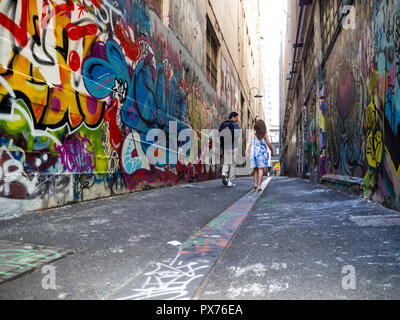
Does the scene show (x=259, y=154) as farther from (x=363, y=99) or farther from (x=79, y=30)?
(x=79, y=30)

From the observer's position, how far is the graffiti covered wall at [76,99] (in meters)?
3.02

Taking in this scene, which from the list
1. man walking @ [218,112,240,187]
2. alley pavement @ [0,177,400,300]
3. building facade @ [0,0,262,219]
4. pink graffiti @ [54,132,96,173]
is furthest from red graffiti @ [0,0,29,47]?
man walking @ [218,112,240,187]

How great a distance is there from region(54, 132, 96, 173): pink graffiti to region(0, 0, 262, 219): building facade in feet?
0.04

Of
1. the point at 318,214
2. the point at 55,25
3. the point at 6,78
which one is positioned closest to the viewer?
the point at 6,78

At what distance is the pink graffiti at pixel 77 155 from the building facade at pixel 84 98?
0.04 ft

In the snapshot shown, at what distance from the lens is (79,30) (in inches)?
157

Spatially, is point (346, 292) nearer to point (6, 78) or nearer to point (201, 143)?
point (6, 78)

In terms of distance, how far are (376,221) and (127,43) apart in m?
4.49

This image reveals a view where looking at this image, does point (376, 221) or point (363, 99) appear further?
point (363, 99)

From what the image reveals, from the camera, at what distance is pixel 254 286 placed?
5.06ft

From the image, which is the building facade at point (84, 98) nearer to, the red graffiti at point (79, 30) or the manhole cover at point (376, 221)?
the red graffiti at point (79, 30)

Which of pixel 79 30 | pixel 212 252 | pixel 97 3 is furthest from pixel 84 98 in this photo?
pixel 212 252

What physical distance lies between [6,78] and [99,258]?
6.77 ft
